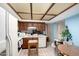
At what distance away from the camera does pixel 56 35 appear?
1.51 m

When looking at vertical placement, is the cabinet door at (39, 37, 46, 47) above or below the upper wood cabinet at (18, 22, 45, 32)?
below

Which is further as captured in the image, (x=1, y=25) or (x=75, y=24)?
(x=75, y=24)

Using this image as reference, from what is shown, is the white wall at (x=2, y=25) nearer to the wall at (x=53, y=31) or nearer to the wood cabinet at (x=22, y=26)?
the wood cabinet at (x=22, y=26)

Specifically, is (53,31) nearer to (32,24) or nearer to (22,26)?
(32,24)

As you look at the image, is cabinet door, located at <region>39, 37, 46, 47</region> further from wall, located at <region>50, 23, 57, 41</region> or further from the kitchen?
wall, located at <region>50, 23, 57, 41</region>

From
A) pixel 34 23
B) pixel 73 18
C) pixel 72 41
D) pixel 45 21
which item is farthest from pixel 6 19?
pixel 72 41

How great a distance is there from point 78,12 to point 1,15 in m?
1.16

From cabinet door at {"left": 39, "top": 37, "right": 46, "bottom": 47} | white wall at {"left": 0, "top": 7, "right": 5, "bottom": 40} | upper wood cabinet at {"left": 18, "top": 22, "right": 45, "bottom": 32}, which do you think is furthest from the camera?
cabinet door at {"left": 39, "top": 37, "right": 46, "bottom": 47}

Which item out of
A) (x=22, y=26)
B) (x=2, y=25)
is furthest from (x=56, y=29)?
(x=2, y=25)

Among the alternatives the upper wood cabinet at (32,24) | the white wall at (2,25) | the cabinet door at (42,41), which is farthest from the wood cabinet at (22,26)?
the white wall at (2,25)

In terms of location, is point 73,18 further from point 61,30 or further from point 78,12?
point 61,30

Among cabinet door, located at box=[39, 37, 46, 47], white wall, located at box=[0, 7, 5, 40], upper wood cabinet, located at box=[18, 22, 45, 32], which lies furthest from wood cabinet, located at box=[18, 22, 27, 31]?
white wall, located at box=[0, 7, 5, 40]

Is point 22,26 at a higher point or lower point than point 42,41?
higher

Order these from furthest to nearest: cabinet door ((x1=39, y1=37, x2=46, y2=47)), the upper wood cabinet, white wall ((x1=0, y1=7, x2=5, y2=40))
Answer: cabinet door ((x1=39, y1=37, x2=46, y2=47)) < the upper wood cabinet < white wall ((x1=0, y1=7, x2=5, y2=40))
